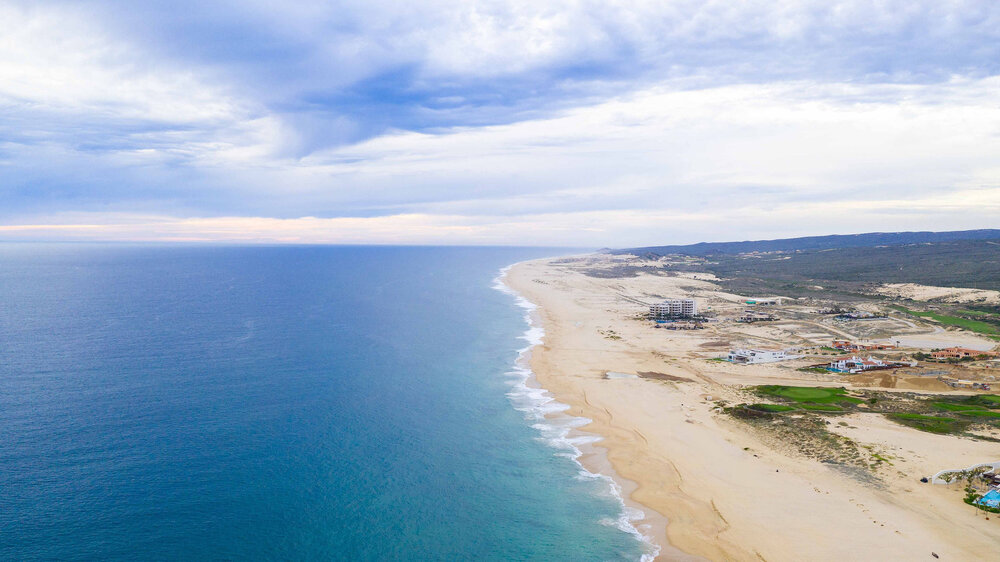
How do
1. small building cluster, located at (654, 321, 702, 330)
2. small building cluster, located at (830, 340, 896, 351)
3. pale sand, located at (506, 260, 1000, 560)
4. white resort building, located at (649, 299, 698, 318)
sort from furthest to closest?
white resort building, located at (649, 299, 698, 318) → small building cluster, located at (654, 321, 702, 330) → small building cluster, located at (830, 340, 896, 351) → pale sand, located at (506, 260, 1000, 560)

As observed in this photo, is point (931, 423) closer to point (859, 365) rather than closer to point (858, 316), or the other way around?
point (859, 365)

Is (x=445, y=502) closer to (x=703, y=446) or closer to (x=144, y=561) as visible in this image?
(x=144, y=561)

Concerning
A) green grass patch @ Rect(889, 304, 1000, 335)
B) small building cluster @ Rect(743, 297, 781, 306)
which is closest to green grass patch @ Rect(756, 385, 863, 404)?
green grass patch @ Rect(889, 304, 1000, 335)

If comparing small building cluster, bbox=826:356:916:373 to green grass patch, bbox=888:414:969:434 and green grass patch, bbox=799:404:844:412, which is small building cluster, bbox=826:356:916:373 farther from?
green grass patch, bbox=888:414:969:434

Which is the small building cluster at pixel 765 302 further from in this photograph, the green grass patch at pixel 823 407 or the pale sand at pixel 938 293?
the green grass patch at pixel 823 407

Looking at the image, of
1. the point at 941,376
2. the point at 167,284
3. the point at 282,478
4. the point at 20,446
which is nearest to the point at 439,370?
the point at 282,478

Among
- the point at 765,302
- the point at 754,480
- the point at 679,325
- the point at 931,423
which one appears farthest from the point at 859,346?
the point at 754,480
